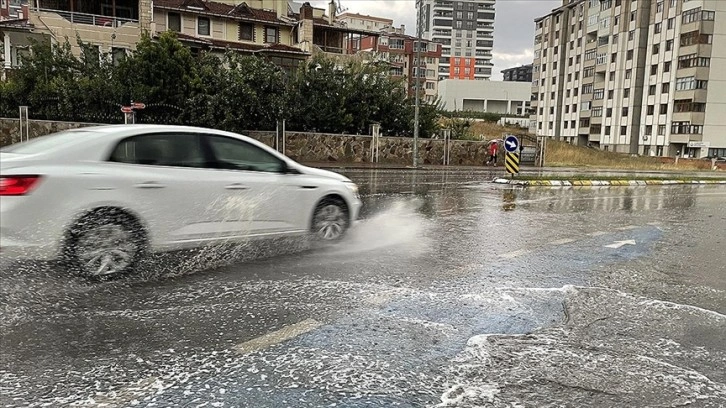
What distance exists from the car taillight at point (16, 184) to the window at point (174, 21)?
41.4 metres

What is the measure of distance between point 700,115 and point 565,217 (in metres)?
61.3

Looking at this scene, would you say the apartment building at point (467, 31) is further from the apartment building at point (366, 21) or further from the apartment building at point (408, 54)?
the apartment building at point (408, 54)

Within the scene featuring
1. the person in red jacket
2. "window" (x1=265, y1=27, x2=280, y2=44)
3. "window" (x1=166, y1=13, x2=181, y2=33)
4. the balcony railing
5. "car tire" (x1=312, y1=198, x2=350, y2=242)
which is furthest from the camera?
"window" (x1=265, y1=27, x2=280, y2=44)

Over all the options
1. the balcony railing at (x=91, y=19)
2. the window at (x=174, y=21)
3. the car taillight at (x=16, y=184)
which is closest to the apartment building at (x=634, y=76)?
the window at (x=174, y=21)

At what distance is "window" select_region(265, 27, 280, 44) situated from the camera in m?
47.5

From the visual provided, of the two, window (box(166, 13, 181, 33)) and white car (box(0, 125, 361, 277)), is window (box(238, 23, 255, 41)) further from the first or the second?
white car (box(0, 125, 361, 277))

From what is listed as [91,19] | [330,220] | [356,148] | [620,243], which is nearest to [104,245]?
[330,220]

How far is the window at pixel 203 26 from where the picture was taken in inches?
1743

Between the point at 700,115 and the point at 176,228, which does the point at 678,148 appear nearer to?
the point at 700,115

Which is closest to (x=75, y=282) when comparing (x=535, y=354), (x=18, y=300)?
(x=18, y=300)

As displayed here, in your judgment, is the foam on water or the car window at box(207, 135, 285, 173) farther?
the foam on water

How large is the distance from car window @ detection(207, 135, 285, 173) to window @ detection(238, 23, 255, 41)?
41492 mm

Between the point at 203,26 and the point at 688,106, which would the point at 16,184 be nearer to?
the point at 203,26

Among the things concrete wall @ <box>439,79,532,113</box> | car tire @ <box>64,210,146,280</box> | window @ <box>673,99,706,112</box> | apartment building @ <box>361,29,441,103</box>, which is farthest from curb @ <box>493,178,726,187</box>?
concrete wall @ <box>439,79,532,113</box>
